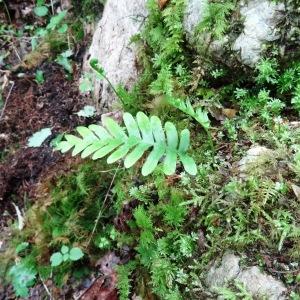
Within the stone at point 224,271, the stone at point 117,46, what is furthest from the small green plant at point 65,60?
the stone at point 224,271

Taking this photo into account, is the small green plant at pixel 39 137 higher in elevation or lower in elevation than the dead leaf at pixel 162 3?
lower

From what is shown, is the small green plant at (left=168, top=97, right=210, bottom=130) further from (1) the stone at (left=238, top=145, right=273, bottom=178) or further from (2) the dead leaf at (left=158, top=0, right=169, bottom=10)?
(2) the dead leaf at (left=158, top=0, right=169, bottom=10)

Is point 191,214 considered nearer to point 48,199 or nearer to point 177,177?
point 177,177

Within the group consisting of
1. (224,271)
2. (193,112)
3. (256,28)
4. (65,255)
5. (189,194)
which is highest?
(256,28)

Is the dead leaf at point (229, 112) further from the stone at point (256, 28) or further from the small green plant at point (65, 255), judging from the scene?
the small green plant at point (65, 255)

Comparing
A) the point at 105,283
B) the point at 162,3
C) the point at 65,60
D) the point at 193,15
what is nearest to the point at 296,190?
the point at 193,15

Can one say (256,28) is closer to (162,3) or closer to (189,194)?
(162,3)
